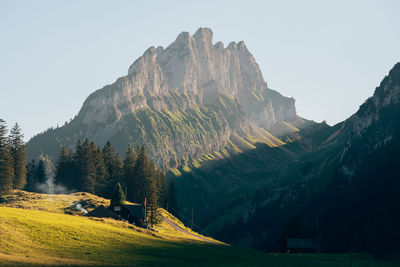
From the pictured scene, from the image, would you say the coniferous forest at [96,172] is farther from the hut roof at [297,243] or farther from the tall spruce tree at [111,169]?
the hut roof at [297,243]

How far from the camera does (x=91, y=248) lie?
60.6m

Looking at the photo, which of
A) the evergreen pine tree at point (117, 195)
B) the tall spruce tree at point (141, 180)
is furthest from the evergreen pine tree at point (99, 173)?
the evergreen pine tree at point (117, 195)

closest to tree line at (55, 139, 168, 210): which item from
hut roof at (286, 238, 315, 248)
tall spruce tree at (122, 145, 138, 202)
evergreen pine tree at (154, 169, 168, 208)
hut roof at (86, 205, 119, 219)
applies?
tall spruce tree at (122, 145, 138, 202)

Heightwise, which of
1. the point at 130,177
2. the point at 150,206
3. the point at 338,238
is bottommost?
the point at 338,238

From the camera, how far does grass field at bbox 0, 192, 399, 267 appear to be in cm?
5288

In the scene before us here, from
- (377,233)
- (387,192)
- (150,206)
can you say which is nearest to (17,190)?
(150,206)

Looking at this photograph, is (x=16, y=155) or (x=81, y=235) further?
(x=16, y=155)

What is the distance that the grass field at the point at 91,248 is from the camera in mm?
52881

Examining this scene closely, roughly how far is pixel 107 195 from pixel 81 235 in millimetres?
76355

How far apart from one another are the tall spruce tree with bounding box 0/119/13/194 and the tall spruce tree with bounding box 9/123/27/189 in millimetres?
4949

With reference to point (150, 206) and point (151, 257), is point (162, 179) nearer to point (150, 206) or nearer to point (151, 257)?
point (150, 206)

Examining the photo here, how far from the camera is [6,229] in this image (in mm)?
59719

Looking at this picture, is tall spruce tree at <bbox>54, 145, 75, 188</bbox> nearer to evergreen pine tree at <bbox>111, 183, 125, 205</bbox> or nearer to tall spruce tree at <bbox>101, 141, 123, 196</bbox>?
tall spruce tree at <bbox>101, 141, 123, 196</bbox>

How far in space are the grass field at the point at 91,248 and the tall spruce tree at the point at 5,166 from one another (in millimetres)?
48156
